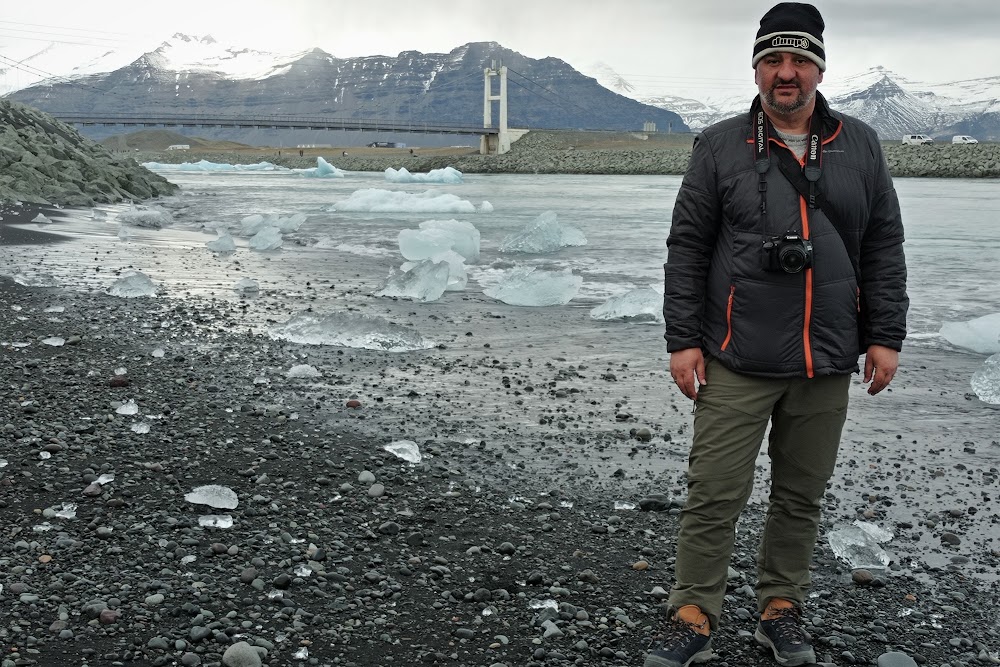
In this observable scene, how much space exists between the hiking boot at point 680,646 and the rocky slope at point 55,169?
17.9 metres

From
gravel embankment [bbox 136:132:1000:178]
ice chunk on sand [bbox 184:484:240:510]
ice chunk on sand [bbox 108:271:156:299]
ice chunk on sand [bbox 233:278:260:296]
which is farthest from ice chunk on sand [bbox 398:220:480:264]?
gravel embankment [bbox 136:132:1000:178]

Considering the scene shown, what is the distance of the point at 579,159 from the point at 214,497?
82.2 m

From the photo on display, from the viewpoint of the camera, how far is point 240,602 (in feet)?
10.6

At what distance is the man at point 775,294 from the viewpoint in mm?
2818

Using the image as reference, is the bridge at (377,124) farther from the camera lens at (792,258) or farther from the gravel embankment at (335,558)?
the camera lens at (792,258)

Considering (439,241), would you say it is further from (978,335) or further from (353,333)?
(978,335)

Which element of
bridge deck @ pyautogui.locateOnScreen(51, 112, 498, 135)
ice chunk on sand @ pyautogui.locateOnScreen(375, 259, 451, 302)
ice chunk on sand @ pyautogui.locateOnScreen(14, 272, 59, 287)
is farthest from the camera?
bridge deck @ pyautogui.locateOnScreen(51, 112, 498, 135)

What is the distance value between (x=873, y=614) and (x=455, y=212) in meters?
22.3

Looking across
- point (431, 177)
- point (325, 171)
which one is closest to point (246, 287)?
point (431, 177)

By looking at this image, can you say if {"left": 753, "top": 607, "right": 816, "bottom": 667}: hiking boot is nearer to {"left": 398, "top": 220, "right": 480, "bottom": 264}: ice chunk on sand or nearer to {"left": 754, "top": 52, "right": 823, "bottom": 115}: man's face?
{"left": 754, "top": 52, "right": 823, "bottom": 115}: man's face

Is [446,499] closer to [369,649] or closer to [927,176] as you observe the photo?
[369,649]

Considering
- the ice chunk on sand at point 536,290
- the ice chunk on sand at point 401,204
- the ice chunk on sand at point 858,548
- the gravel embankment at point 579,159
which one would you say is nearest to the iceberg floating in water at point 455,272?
the ice chunk on sand at point 536,290

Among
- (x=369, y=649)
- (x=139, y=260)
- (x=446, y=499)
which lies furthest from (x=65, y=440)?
(x=139, y=260)

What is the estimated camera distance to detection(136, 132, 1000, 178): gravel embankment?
201 feet
